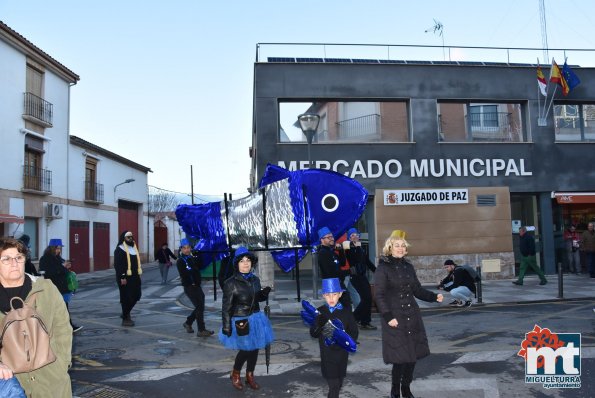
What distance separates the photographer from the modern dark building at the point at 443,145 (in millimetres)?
16031

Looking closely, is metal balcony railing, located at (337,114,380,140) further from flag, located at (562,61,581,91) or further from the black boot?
the black boot

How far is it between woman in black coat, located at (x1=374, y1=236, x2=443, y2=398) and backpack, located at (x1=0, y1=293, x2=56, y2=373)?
9.62 feet

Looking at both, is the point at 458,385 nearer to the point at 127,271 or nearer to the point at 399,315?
the point at 399,315

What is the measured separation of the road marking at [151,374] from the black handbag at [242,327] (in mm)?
1363

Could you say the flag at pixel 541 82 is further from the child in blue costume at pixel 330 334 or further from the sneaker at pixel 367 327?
the child in blue costume at pixel 330 334

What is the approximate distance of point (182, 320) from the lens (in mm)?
10188

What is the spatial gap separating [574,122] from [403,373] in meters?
16.2

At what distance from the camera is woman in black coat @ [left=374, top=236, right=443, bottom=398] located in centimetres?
464

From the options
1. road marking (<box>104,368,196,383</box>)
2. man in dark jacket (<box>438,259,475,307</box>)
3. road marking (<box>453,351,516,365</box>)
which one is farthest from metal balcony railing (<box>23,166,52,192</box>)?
road marking (<box>453,351,516,365</box>)

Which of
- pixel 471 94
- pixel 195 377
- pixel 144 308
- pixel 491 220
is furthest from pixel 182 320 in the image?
pixel 471 94

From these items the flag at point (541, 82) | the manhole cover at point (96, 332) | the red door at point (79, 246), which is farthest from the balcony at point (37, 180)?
the flag at point (541, 82)

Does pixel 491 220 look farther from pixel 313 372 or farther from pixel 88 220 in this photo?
pixel 88 220

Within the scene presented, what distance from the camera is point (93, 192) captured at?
96.6ft

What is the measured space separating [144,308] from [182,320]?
2480mm
